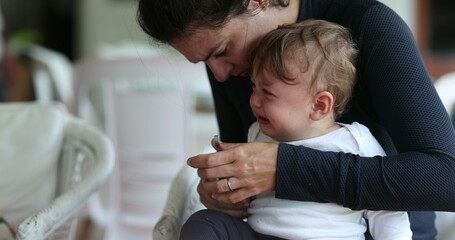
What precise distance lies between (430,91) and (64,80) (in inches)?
123

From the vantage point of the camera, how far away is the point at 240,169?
3.33ft

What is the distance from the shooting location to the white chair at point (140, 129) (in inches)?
91.7

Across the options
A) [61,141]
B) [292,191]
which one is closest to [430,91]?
[292,191]

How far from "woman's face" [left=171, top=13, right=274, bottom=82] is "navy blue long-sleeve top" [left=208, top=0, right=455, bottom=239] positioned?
17cm

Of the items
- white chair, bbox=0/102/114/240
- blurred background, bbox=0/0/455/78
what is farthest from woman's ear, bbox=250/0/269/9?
blurred background, bbox=0/0/455/78

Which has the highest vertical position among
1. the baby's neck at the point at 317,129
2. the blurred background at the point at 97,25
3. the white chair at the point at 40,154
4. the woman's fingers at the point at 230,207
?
the baby's neck at the point at 317,129

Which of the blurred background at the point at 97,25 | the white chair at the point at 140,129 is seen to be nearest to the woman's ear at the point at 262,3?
the white chair at the point at 140,129

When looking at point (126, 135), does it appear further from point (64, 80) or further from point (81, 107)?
point (64, 80)

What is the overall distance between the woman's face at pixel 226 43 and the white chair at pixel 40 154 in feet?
1.41

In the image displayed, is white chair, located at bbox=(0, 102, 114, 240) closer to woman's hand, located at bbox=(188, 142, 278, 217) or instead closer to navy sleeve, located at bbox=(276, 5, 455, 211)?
woman's hand, located at bbox=(188, 142, 278, 217)

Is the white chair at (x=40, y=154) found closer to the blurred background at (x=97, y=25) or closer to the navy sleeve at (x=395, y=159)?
the navy sleeve at (x=395, y=159)

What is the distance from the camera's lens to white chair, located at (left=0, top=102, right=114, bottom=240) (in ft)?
5.04

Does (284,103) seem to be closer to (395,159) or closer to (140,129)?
(395,159)

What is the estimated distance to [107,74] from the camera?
7.68 ft
